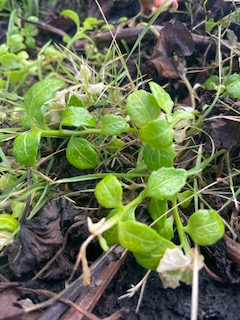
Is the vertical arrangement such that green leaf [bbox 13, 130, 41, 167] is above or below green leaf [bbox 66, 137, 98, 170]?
above

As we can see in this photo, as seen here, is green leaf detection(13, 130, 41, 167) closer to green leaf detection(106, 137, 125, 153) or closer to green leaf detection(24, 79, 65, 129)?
green leaf detection(24, 79, 65, 129)

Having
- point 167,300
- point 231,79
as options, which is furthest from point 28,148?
point 231,79

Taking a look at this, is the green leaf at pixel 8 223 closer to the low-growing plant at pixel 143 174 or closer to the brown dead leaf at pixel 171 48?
the low-growing plant at pixel 143 174

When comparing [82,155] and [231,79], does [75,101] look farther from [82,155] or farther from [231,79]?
[231,79]

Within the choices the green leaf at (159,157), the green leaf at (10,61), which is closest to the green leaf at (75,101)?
the green leaf at (159,157)

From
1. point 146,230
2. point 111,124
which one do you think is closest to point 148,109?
point 111,124

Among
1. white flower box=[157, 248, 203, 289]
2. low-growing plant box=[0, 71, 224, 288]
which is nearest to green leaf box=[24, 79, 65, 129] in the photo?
low-growing plant box=[0, 71, 224, 288]
